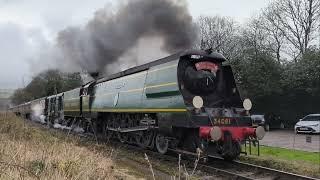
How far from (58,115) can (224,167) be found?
65.4 feet

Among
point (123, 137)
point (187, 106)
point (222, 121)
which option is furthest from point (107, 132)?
point (222, 121)

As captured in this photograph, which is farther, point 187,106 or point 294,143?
point 294,143

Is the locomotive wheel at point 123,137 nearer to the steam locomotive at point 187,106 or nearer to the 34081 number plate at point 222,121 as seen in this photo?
the steam locomotive at point 187,106

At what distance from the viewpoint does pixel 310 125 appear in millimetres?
31703

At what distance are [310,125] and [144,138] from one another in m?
19.3

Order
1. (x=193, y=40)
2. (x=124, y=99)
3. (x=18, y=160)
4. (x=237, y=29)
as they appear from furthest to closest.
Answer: (x=237, y=29), (x=193, y=40), (x=124, y=99), (x=18, y=160)

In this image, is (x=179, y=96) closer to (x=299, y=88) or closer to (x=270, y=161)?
(x=270, y=161)

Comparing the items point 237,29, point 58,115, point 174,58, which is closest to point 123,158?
point 174,58

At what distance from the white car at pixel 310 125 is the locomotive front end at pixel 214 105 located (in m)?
19.4

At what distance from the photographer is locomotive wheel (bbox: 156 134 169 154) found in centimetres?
1398

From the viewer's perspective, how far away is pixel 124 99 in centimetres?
1633

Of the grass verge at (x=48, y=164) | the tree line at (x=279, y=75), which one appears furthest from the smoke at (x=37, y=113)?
the grass verge at (x=48, y=164)

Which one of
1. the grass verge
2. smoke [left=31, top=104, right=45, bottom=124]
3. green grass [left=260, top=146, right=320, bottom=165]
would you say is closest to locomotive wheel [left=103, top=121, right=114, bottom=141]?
green grass [left=260, top=146, right=320, bottom=165]

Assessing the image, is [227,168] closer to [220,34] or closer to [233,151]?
[233,151]
